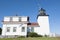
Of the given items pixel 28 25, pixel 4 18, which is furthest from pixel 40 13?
pixel 4 18

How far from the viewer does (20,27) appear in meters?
34.9

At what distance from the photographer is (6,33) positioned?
34.7 m

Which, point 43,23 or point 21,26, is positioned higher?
point 43,23

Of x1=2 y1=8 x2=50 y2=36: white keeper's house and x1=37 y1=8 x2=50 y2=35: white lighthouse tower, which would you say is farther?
x1=37 y1=8 x2=50 y2=35: white lighthouse tower

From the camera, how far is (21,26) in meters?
35.1

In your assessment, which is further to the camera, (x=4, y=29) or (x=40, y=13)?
(x=40, y=13)

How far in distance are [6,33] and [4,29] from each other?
1407mm

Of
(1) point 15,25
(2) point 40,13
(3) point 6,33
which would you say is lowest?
(3) point 6,33

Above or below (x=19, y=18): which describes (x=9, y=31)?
below

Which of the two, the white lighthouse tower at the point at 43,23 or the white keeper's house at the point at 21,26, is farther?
the white lighthouse tower at the point at 43,23

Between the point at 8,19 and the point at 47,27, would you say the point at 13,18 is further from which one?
the point at 47,27

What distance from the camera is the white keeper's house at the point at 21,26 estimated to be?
3462cm

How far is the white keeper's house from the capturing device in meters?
34.6

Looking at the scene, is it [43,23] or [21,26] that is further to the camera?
[43,23]
